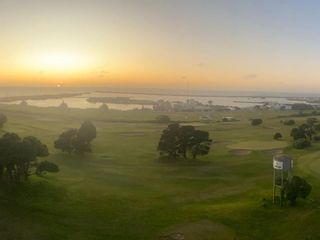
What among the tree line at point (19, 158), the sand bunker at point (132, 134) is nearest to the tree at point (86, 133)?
the tree line at point (19, 158)

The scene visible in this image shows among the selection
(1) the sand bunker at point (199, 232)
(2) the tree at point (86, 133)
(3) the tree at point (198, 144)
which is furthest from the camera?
(2) the tree at point (86, 133)

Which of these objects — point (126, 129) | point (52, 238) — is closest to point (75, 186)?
point (52, 238)

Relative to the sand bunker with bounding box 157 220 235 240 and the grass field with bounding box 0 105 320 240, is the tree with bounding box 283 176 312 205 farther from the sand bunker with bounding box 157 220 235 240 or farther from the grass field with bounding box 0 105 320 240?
the sand bunker with bounding box 157 220 235 240

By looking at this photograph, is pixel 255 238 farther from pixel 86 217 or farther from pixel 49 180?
pixel 49 180

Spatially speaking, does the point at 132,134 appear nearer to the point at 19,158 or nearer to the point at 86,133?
the point at 86,133

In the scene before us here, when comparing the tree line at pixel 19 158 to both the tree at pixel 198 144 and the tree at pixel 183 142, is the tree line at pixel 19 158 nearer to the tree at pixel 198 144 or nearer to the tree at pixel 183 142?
the tree at pixel 183 142

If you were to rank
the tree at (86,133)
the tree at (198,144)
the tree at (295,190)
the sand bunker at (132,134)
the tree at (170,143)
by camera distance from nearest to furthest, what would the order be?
1. the tree at (295,190)
2. the tree at (198,144)
3. the tree at (170,143)
4. the tree at (86,133)
5. the sand bunker at (132,134)

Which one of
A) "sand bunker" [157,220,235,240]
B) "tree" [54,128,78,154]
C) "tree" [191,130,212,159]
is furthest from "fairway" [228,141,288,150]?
"sand bunker" [157,220,235,240]
